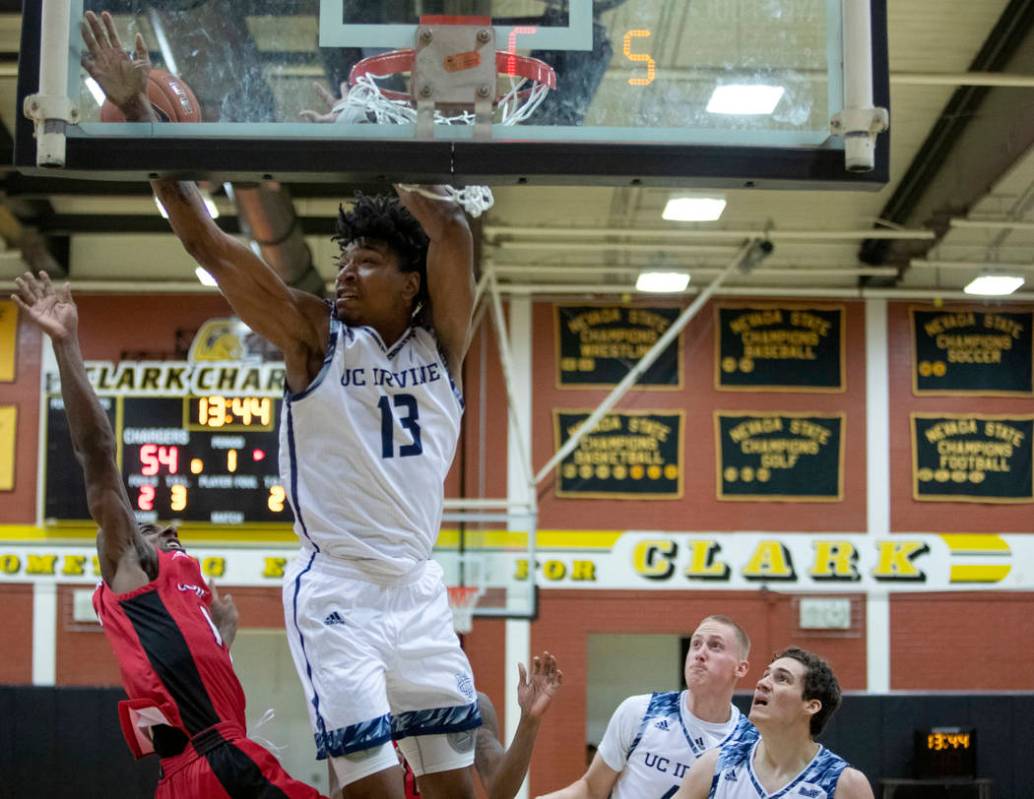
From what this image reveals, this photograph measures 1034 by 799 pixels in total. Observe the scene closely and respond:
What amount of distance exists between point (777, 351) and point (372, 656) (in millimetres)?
9559

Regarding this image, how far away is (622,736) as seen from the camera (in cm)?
527

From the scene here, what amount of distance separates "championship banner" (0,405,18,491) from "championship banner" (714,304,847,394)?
618cm

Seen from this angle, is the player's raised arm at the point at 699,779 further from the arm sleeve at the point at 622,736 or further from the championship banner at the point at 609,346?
the championship banner at the point at 609,346

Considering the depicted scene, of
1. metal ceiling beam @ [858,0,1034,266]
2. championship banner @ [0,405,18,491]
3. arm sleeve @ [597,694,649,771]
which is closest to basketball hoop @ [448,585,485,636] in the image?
championship banner @ [0,405,18,491]

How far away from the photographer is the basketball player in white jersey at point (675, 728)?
202 inches

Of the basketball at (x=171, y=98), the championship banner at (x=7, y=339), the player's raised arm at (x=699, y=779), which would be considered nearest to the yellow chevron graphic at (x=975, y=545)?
the player's raised arm at (x=699, y=779)

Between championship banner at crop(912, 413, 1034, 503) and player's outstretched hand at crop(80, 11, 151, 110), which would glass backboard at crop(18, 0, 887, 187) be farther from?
championship banner at crop(912, 413, 1034, 503)

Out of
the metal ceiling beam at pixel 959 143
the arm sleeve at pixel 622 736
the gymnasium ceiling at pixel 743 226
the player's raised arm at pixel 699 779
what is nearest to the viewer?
the player's raised arm at pixel 699 779

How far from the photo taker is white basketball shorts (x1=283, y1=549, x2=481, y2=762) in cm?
298

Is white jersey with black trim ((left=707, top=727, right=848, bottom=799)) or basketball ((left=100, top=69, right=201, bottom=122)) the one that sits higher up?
basketball ((left=100, top=69, right=201, bottom=122))

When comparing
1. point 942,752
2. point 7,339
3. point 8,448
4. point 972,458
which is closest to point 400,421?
point 942,752

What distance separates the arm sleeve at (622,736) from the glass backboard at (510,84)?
268 centimetres

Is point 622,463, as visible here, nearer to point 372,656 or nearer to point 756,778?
point 756,778

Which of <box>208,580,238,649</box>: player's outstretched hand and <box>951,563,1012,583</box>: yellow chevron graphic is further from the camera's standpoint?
<box>951,563,1012,583</box>: yellow chevron graphic
